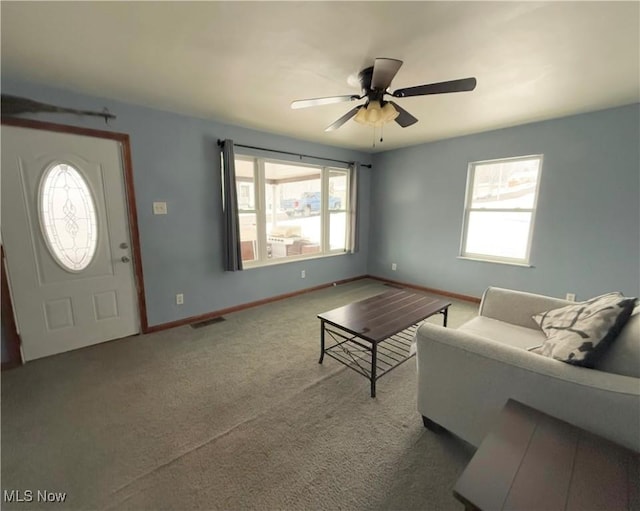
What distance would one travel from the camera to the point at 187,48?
1785mm

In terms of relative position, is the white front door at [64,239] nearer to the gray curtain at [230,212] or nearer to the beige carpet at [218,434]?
the beige carpet at [218,434]

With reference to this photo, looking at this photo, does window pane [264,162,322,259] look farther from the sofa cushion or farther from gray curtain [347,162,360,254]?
the sofa cushion

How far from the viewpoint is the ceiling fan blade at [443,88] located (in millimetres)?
1642

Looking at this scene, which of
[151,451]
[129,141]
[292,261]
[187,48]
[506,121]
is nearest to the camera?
[151,451]

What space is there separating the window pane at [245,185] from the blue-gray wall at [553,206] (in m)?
2.54

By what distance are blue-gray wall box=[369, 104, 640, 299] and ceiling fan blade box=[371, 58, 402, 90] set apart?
8.71 feet

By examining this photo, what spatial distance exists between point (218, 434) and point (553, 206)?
420cm

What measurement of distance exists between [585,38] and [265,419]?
124 inches

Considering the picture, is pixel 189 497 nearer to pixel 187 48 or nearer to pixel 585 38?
pixel 187 48

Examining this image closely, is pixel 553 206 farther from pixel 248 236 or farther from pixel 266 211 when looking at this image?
pixel 248 236

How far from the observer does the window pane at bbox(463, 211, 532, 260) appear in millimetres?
3683

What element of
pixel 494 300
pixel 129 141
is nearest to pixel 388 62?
pixel 494 300

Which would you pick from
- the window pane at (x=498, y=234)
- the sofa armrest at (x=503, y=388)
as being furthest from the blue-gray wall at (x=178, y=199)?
the window pane at (x=498, y=234)

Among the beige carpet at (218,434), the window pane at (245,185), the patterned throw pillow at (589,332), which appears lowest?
the beige carpet at (218,434)
